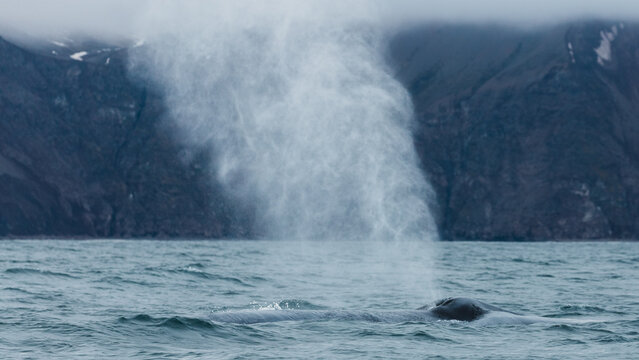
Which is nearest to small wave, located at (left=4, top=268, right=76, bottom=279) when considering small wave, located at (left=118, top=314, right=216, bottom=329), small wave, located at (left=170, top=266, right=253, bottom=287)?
small wave, located at (left=170, top=266, right=253, bottom=287)

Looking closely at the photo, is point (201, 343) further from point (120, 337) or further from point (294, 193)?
point (294, 193)

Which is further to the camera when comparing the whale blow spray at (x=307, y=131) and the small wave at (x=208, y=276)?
the whale blow spray at (x=307, y=131)

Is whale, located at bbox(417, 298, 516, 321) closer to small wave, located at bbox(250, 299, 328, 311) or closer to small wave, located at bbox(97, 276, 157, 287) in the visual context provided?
small wave, located at bbox(250, 299, 328, 311)

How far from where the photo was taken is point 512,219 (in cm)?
19562

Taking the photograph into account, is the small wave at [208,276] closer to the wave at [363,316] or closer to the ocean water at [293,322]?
the ocean water at [293,322]

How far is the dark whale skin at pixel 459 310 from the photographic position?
26.3 m

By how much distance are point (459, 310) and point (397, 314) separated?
4.91ft

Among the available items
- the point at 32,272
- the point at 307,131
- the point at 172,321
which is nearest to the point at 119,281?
the point at 32,272

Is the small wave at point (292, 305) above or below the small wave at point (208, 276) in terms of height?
below

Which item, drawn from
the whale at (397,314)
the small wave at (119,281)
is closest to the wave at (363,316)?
the whale at (397,314)

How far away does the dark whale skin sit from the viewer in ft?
86.2

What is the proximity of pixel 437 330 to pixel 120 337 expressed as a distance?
23.0 ft

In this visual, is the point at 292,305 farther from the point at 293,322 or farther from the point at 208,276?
the point at 208,276

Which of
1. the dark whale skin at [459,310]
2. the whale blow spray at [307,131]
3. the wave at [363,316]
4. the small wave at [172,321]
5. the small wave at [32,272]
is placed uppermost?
the whale blow spray at [307,131]
